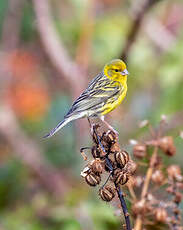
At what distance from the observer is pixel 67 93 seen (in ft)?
25.7

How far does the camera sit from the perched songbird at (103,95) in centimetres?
335

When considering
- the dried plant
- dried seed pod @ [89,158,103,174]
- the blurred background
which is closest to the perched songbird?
the dried plant

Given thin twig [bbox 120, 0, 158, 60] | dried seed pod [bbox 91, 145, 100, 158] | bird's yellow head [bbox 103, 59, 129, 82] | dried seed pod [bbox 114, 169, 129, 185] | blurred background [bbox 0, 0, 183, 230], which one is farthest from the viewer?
thin twig [bbox 120, 0, 158, 60]

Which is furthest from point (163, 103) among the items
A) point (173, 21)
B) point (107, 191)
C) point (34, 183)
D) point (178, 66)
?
point (107, 191)

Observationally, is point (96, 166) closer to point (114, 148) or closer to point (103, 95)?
point (114, 148)

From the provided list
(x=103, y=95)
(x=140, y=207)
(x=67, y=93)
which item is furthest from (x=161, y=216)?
(x=67, y=93)

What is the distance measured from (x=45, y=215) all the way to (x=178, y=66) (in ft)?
7.14

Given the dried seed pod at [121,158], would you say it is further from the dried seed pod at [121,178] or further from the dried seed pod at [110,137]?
the dried seed pod at [110,137]

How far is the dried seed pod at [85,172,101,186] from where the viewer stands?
235cm

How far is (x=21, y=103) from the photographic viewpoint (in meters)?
7.80

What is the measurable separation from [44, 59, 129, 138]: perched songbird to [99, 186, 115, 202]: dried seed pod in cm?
94

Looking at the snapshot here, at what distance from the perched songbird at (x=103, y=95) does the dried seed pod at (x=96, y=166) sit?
855 millimetres

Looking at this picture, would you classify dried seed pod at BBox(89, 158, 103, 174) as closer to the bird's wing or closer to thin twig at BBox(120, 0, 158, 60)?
the bird's wing

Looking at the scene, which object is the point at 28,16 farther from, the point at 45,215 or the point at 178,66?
the point at 45,215
